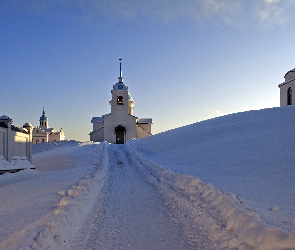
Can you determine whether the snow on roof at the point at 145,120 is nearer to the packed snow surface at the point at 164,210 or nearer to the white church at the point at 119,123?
the white church at the point at 119,123

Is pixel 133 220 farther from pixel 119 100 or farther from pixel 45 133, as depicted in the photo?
pixel 45 133

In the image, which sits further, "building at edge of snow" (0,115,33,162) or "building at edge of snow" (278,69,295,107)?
"building at edge of snow" (278,69,295,107)

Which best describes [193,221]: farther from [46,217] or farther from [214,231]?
[46,217]

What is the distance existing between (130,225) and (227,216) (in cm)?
209

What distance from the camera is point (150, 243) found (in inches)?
173

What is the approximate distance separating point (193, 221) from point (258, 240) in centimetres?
175


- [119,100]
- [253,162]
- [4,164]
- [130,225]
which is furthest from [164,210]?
[119,100]

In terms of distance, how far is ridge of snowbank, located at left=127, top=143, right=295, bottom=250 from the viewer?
3.62m

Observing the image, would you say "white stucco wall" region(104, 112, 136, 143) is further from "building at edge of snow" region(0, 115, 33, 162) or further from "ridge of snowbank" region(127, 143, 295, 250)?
"ridge of snowbank" region(127, 143, 295, 250)

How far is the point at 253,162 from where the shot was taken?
11062 mm

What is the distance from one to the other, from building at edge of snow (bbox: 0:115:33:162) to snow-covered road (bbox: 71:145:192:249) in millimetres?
7264

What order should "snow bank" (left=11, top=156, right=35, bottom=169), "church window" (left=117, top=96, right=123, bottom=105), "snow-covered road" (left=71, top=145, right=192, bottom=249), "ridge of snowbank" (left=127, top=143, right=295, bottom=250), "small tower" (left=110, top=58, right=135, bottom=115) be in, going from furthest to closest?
"church window" (left=117, top=96, right=123, bottom=105) < "small tower" (left=110, top=58, right=135, bottom=115) < "snow bank" (left=11, top=156, right=35, bottom=169) < "snow-covered road" (left=71, top=145, right=192, bottom=249) < "ridge of snowbank" (left=127, top=143, right=295, bottom=250)

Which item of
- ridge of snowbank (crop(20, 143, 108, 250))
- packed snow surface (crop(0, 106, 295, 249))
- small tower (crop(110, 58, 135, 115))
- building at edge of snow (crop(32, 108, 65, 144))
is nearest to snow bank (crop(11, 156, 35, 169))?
packed snow surface (crop(0, 106, 295, 249))

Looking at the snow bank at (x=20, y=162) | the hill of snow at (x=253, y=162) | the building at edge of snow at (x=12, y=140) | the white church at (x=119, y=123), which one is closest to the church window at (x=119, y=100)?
the white church at (x=119, y=123)
